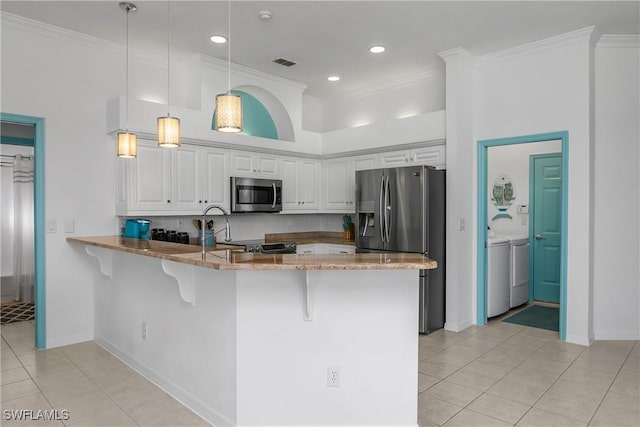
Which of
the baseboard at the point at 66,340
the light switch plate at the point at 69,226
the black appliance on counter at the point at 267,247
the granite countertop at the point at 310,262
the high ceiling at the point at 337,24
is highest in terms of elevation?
the high ceiling at the point at 337,24

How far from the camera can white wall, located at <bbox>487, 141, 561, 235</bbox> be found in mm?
6065

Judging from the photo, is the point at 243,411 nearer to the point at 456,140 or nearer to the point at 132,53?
the point at 456,140

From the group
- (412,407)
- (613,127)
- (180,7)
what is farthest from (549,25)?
(412,407)

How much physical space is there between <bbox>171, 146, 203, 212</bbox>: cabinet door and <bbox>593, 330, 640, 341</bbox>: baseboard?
429cm

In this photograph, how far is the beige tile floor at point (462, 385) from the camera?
2625 millimetres

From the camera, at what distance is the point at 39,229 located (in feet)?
12.8

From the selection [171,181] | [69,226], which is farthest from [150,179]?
[69,226]

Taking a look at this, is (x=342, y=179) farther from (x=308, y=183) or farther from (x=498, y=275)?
(x=498, y=275)

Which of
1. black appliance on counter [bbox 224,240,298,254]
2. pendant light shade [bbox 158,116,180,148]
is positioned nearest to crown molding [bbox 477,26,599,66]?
black appliance on counter [bbox 224,240,298,254]

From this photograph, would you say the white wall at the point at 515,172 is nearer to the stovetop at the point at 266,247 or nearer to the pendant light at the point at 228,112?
the stovetop at the point at 266,247

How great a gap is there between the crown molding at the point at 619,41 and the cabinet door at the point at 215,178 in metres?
4.04

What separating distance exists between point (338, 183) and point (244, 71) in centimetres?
187

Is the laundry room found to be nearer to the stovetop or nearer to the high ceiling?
the high ceiling

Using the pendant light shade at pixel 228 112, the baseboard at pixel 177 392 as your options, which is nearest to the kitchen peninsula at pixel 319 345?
the baseboard at pixel 177 392
